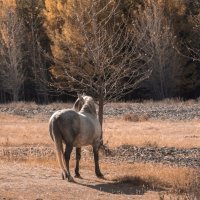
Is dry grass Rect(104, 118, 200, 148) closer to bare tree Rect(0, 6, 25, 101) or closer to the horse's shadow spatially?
the horse's shadow

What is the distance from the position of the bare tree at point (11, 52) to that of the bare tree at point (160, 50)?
38.7 ft

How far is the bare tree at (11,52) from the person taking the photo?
52156mm

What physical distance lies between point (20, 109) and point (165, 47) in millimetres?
12409

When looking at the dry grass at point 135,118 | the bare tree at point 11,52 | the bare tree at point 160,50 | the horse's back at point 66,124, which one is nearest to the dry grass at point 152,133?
the dry grass at point 135,118

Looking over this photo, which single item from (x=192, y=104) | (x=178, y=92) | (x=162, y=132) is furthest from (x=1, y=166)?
(x=178, y=92)

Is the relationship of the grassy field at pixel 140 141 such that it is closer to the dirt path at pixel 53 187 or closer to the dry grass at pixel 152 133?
the dry grass at pixel 152 133

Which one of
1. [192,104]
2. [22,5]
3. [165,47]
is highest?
[22,5]

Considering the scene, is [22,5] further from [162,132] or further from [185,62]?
[162,132]

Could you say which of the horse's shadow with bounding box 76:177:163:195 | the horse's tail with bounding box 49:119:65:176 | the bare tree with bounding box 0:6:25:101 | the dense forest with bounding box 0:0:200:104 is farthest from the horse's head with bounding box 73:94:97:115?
the bare tree with bounding box 0:6:25:101

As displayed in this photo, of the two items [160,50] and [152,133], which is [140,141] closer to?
[152,133]

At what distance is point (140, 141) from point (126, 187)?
9.67 meters

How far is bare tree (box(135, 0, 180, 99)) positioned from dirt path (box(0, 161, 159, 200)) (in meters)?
30.9

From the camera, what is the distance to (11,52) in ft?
172

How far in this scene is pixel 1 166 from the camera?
14.7m
